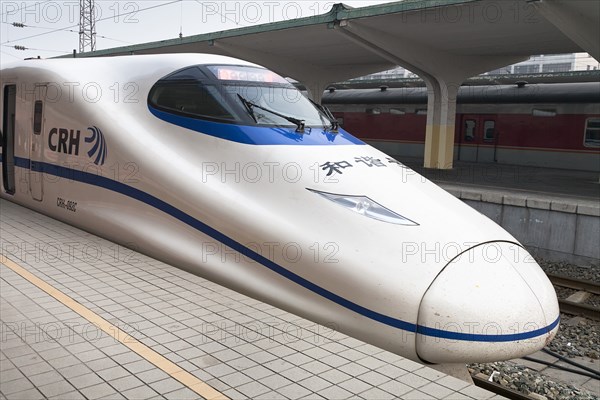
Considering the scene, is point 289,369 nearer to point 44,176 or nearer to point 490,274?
point 490,274

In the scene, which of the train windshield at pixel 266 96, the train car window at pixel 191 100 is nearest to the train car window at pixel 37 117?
the train car window at pixel 191 100

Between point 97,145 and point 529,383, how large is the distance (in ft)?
17.2

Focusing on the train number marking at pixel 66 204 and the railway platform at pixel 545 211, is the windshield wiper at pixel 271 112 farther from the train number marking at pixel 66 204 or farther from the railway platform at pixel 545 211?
the railway platform at pixel 545 211

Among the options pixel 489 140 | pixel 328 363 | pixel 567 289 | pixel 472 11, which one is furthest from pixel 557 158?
pixel 328 363

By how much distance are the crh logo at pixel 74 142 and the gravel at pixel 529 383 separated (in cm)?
465

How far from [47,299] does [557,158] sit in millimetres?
20378

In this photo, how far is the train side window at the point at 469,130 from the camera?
23592mm

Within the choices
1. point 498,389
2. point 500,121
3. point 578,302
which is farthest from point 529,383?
point 500,121

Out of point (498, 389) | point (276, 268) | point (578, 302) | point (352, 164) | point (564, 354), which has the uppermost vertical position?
point (352, 164)

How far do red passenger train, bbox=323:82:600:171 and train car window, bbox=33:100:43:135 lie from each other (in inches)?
701

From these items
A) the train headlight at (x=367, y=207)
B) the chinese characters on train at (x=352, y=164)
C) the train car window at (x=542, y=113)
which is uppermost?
the train car window at (x=542, y=113)

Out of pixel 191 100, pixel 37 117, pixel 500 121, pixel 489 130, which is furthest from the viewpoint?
pixel 489 130

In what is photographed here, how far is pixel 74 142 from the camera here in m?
6.83

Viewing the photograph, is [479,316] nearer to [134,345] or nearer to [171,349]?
[171,349]
